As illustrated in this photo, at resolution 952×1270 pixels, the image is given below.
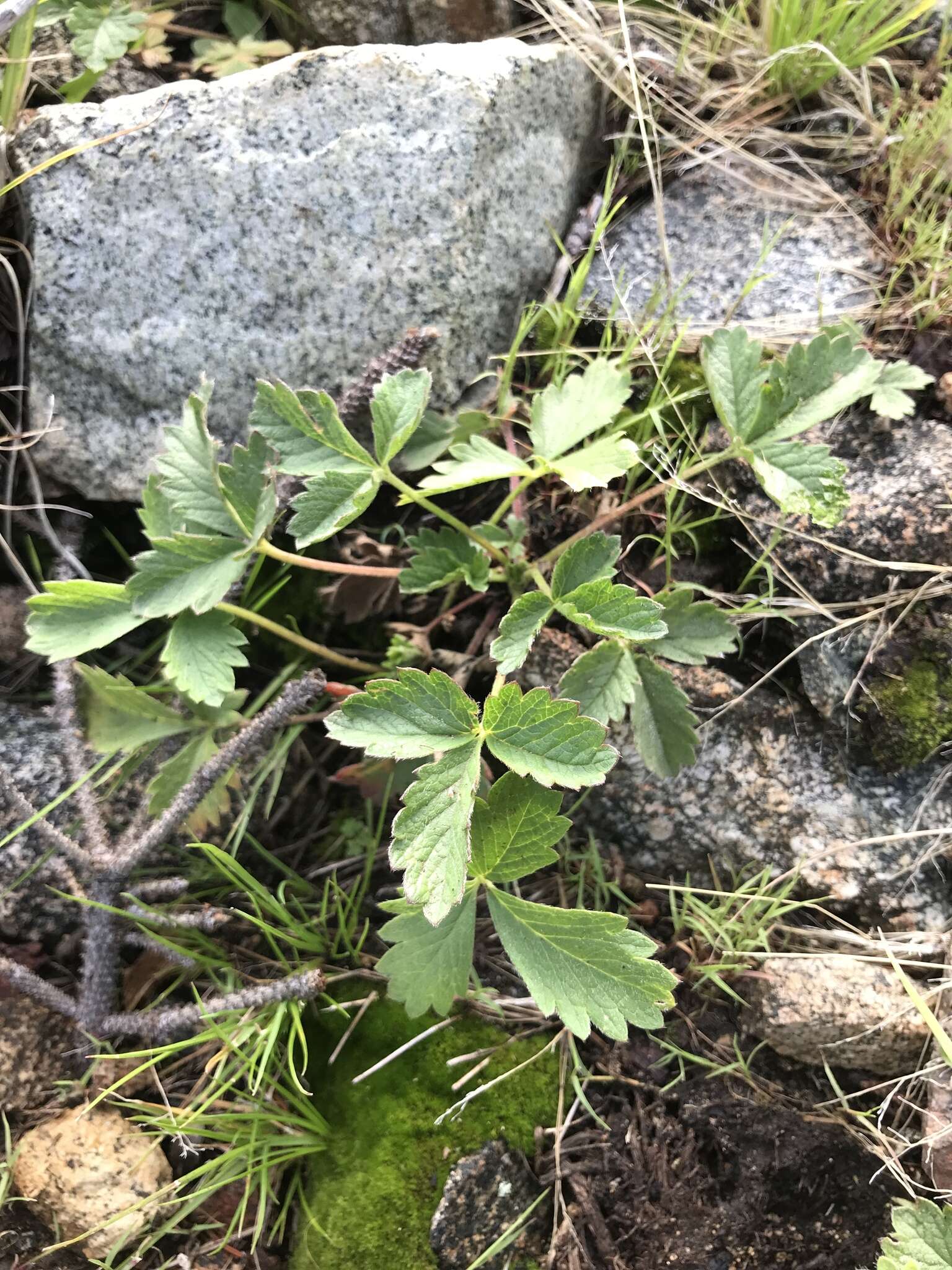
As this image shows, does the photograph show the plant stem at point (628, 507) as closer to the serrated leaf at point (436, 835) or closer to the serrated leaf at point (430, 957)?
the serrated leaf at point (436, 835)

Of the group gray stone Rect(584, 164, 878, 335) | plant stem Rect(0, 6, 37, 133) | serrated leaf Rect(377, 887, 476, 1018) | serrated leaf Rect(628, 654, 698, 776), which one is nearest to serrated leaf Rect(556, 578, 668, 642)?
serrated leaf Rect(628, 654, 698, 776)

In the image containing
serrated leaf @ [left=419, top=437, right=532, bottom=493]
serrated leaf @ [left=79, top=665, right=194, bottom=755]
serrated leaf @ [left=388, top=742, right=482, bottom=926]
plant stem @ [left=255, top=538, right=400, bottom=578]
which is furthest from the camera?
serrated leaf @ [left=79, top=665, right=194, bottom=755]

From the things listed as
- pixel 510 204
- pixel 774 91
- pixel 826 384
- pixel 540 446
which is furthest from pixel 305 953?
pixel 774 91

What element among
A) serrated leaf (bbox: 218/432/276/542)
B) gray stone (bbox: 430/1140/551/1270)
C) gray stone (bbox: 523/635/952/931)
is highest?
serrated leaf (bbox: 218/432/276/542)

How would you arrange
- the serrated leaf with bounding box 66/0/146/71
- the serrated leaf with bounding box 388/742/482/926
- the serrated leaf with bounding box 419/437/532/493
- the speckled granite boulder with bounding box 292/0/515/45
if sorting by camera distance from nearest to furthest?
the serrated leaf with bounding box 388/742/482/926 → the serrated leaf with bounding box 419/437/532/493 → the serrated leaf with bounding box 66/0/146/71 → the speckled granite boulder with bounding box 292/0/515/45

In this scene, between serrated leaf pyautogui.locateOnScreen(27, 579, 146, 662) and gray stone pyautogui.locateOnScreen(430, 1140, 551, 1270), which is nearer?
gray stone pyautogui.locateOnScreen(430, 1140, 551, 1270)

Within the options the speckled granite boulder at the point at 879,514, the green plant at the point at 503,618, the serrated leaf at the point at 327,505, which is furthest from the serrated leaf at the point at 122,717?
the speckled granite boulder at the point at 879,514

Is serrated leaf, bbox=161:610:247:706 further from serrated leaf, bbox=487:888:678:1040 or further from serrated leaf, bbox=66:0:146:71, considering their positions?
serrated leaf, bbox=66:0:146:71

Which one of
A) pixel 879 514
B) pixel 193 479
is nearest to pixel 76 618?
pixel 193 479
